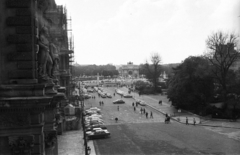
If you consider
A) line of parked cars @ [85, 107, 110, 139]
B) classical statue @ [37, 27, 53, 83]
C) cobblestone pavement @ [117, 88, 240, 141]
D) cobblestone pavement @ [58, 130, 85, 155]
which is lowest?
cobblestone pavement @ [117, 88, 240, 141]

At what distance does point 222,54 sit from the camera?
43156 millimetres

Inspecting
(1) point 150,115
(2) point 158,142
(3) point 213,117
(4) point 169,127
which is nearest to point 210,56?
(3) point 213,117

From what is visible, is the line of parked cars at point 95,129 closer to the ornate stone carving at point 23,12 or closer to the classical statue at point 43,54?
the classical statue at point 43,54

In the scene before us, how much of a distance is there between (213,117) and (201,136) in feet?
35.8

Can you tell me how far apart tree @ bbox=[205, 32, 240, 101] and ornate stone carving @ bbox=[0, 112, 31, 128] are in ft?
124

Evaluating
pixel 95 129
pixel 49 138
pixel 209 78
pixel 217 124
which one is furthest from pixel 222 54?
pixel 49 138

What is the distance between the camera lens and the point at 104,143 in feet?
88.8

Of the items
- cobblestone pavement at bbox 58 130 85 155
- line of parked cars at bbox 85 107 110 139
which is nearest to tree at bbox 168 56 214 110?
line of parked cars at bbox 85 107 110 139

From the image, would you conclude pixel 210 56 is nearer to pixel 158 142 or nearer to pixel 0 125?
pixel 158 142

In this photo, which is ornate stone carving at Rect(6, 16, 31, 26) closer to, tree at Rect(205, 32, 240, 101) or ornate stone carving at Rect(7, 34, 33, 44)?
ornate stone carving at Rect(7, 34, 33, 44)

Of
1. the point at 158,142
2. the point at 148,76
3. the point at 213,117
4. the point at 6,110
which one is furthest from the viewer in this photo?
the point at 148,76

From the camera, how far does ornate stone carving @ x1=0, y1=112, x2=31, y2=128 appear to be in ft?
26.7

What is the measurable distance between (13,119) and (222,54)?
39.4 meters

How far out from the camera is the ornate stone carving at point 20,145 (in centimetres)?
815
